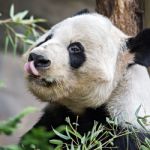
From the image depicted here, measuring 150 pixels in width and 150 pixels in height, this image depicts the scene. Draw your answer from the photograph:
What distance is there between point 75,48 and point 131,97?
0.39m

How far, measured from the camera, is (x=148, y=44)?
2598mm

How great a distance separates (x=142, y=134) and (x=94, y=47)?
0.52 meters

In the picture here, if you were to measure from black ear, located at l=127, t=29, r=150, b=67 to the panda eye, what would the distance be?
13.6 inches

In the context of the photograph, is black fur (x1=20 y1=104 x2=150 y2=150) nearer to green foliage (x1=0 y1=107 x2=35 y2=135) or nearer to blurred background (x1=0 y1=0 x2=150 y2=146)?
green foliage (x1=0 y1=107 x2=35 y2=135)

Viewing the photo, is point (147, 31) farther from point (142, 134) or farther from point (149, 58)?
point (142, 134)

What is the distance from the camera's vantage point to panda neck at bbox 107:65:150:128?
2414 millimetres

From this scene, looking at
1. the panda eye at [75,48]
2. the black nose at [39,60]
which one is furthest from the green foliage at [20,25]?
the panda eye at [75,48]

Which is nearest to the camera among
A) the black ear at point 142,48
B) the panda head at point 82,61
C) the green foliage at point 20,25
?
the green foliage at point 20,25

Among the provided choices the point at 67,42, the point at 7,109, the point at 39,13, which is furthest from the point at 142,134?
the point at 39,13

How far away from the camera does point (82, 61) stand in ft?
8.16

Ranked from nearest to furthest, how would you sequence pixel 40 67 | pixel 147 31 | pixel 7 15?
pixel 40 67, pixel 147 31, pixel 7 15

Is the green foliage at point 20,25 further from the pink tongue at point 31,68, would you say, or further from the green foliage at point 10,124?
the green foliage at point 10,124

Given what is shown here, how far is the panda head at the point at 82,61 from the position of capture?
229 cm

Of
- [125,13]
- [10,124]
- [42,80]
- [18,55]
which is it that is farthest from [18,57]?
[10,124]
